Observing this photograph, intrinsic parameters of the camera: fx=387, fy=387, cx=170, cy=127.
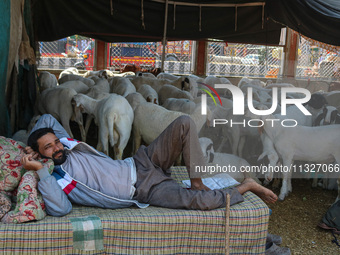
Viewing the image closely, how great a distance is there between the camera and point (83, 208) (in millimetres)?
2973

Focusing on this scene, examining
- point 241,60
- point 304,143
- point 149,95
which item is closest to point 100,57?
point 241,60

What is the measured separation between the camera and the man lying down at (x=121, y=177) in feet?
9.48

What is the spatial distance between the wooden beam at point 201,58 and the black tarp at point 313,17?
33.2 feet

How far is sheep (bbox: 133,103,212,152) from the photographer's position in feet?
16.6

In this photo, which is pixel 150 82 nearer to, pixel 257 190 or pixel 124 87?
pixel 124 87

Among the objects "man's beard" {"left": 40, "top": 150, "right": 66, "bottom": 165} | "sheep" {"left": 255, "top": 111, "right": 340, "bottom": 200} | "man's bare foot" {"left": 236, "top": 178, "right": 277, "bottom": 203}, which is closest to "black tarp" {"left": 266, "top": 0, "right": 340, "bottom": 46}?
"sheep" {"left": 255, "top": 111, "right": 340, "bottom": 200}

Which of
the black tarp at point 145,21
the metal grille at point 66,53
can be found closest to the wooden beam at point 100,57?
the metal grille at point 66,53

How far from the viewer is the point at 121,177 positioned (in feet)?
9.98

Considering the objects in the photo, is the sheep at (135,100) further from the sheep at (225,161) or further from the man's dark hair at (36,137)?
the man's dark hair at (36,137)

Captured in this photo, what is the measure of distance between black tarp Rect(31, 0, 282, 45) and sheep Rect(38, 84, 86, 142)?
10.5 ft

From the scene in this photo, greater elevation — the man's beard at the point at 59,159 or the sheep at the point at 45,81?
the sheep at the point at 45,81

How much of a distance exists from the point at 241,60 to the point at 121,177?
1416 centimetres

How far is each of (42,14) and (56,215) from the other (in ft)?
22.5

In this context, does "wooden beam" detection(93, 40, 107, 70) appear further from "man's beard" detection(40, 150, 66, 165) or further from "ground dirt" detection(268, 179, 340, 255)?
"man's beard" detection(40, 150, 66, 165)
